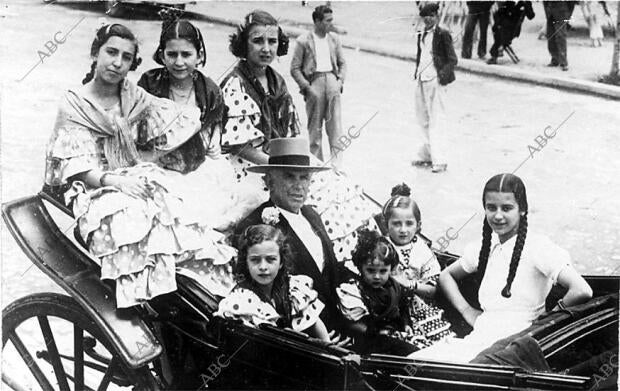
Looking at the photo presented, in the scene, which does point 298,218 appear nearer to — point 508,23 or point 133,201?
point 133,201

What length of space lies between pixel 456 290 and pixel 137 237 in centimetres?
130

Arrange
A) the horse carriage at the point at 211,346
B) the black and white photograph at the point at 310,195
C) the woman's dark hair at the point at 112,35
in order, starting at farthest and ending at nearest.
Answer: the woman's dark hair at the point at 112,35
the black and white photograph at the point at 310,195
the horse carriage at the point at 211,346

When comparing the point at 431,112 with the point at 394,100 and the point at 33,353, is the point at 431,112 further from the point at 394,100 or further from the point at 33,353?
the point at 33,353

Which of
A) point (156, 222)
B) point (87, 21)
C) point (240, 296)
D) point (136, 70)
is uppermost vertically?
point (87, 21)

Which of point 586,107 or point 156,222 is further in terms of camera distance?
point 586,107

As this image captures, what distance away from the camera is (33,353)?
3449 mm

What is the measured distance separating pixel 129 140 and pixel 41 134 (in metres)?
0.39

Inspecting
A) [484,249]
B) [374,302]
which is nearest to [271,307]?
[374,302]

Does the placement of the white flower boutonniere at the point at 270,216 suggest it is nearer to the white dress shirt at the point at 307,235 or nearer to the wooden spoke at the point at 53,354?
the white dress shirt at the point at 307,235

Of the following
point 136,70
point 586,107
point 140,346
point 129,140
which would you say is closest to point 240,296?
point 140,346

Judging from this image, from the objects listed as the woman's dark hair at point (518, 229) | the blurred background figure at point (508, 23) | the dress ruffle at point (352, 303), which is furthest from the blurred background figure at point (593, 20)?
the dress ruffle at point (352, 303)

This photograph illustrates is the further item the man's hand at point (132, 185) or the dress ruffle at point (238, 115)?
the dress ruffle at point (238, 115)

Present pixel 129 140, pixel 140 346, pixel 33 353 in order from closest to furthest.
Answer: pixel 140 346 < pixel 129 140 < pixel 33 353

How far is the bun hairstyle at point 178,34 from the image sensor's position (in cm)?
326
